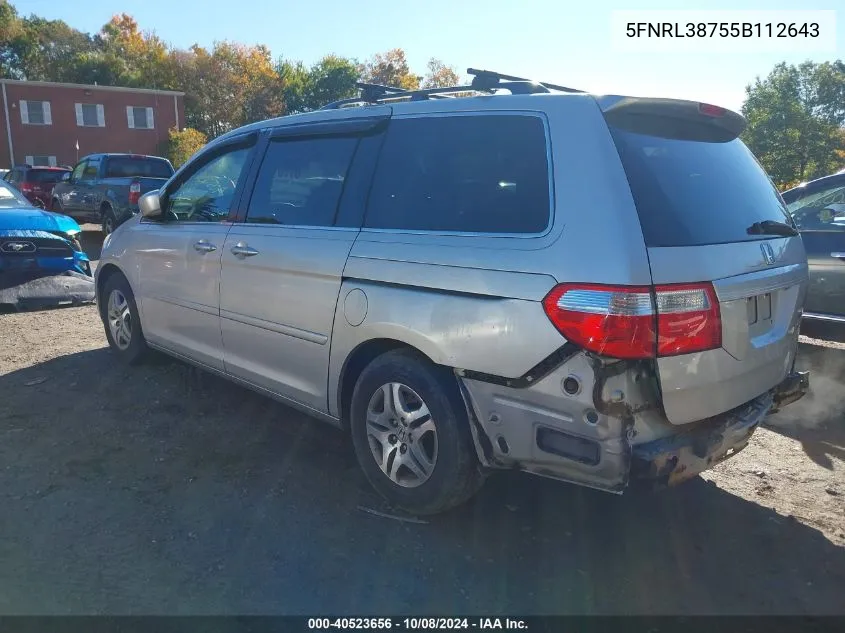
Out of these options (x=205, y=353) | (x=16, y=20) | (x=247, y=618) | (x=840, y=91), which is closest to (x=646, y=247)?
(x=247, y=618)

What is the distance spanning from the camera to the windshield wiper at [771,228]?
3053 mm

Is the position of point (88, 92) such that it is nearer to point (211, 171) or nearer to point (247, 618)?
point (211, 171)

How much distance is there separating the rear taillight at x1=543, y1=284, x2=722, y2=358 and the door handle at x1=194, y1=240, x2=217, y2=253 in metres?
2.53

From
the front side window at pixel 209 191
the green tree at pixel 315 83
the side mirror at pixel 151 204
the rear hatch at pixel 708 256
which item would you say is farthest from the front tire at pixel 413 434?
the green tree at pixel 315 83

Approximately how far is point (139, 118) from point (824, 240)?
40556mm

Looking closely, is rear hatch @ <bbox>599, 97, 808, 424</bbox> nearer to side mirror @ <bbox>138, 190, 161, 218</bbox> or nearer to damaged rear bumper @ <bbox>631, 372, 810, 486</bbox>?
damaged rear bumper @ <bbox>631, 372, 810, 486</bbox>

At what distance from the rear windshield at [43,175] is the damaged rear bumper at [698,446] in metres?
20.9

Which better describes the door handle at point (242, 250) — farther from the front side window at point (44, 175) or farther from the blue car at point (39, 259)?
the front side window at point (44, 175)

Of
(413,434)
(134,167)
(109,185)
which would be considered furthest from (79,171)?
(413,434)

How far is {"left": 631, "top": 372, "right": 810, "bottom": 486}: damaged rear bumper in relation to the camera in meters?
2.49

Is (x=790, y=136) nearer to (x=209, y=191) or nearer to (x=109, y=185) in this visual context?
(x=109, y=185)

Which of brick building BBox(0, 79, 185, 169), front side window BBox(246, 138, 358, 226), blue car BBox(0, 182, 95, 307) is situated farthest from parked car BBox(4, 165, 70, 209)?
brick building BBox(0, 79, 185, 169)

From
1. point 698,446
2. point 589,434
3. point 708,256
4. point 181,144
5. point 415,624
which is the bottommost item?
point 415,624

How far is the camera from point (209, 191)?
4566 millimetres
